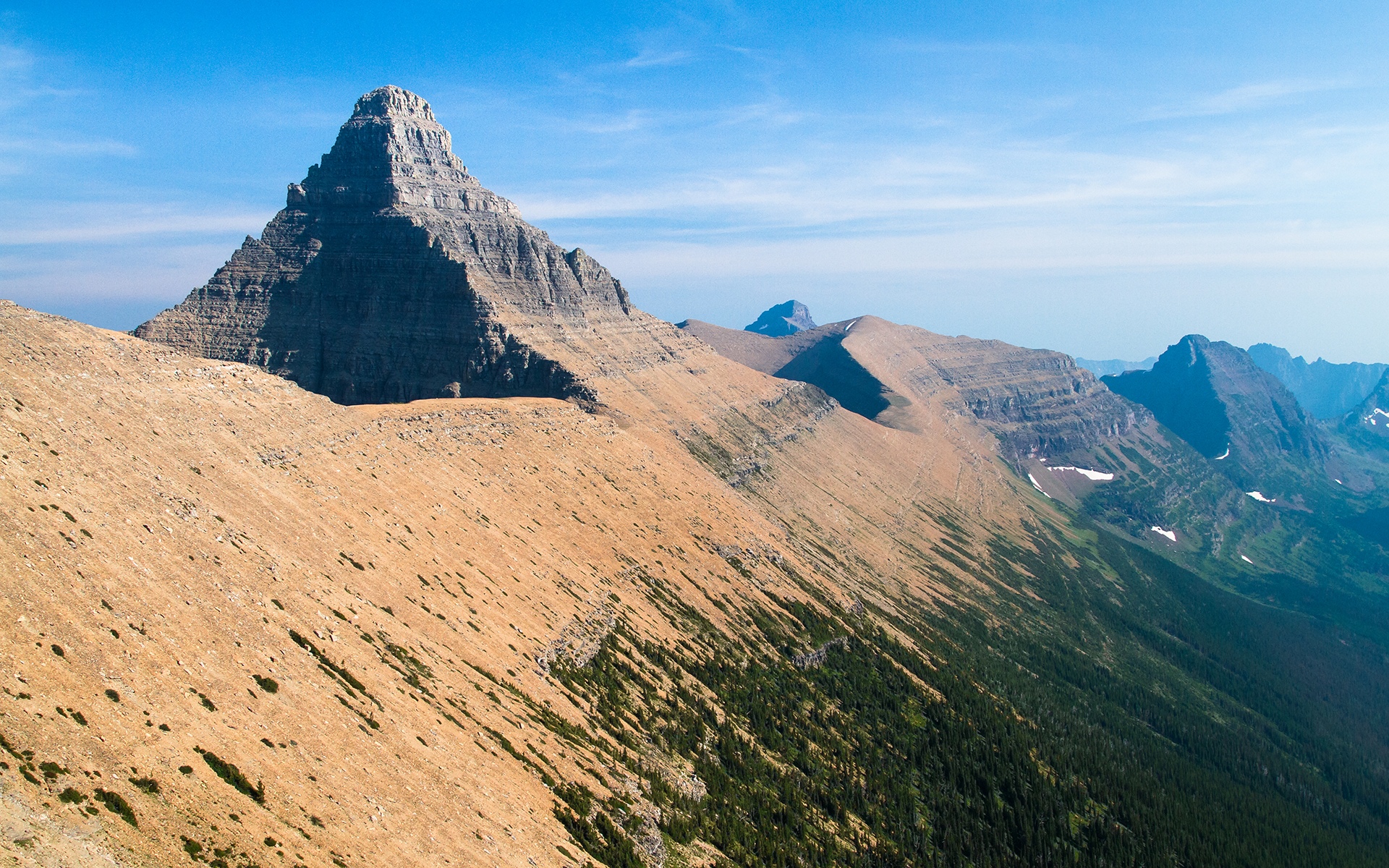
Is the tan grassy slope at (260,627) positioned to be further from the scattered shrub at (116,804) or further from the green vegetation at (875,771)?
the green vegetation at (875,771)

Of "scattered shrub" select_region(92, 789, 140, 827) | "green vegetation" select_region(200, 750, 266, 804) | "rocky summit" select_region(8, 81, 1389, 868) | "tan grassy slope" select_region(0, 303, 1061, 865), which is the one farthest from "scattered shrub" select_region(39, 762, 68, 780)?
"green vegetation" select_region(200, 750, 266, 804)

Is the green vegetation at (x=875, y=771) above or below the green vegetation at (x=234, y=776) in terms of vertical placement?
below

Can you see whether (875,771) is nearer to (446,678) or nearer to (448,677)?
(448,677)

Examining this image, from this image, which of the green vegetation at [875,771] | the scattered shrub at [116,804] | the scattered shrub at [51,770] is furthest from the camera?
the green vegetation at [875,771]

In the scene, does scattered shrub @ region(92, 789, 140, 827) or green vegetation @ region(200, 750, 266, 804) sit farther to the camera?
green vegetation @ region(200, 750, 266, 804)

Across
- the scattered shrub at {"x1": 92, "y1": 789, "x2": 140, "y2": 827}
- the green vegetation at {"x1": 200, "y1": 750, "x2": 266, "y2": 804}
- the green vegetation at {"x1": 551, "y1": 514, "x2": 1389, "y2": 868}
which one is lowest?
the green vegetation at {"x1": 551, "y1": 514, "x2": 1389, "y2": 868}

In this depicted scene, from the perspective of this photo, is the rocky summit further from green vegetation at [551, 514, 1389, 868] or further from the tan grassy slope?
green vegetation at [551, 514, 1389, 868]

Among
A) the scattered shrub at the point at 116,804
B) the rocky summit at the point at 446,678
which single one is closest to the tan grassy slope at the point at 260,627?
the scattered shrub at the point at 116,804

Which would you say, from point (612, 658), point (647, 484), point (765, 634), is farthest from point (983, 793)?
point (647, 484)

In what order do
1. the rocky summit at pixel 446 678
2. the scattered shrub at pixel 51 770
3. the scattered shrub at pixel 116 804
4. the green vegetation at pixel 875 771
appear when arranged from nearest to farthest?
the scattered shrub at pixel 51 770 < the scattered shrub at pixel 116 804 < the rocky summit at pixel 446 678 < the green vegetation at pixel 875 771

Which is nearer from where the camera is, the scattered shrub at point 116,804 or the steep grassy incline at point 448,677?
the scattered shrub at point 116,804
